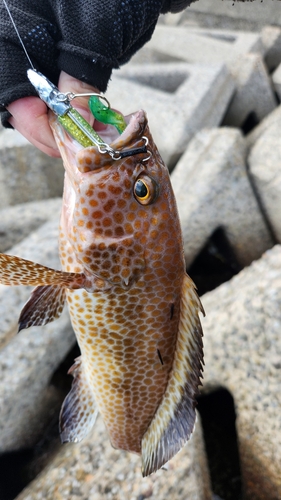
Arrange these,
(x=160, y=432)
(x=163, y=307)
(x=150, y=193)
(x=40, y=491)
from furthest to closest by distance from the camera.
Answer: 1. (x=40, y=491)
2. (x=160, y=432)
3. (x=163, y=307)
4. (x=150, y=193)

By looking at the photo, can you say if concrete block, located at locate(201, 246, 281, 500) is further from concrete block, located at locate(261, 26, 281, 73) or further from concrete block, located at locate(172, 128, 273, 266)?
concrete block, located at locate(261, 26, 281, 73)

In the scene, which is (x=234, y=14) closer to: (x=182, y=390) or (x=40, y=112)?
(x=40, y=112)

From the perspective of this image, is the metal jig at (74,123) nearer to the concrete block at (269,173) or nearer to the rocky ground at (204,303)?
the rocky ground at (204,303)

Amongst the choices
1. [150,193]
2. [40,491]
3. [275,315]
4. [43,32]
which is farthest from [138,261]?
[40,491]

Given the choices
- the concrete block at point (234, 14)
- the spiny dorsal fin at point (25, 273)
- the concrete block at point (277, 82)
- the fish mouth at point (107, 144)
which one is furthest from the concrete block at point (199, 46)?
the spiny dorsal fin at point (25, 273)

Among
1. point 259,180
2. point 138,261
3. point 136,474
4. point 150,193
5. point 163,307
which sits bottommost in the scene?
point 136,474

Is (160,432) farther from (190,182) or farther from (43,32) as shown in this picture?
(190,182)
